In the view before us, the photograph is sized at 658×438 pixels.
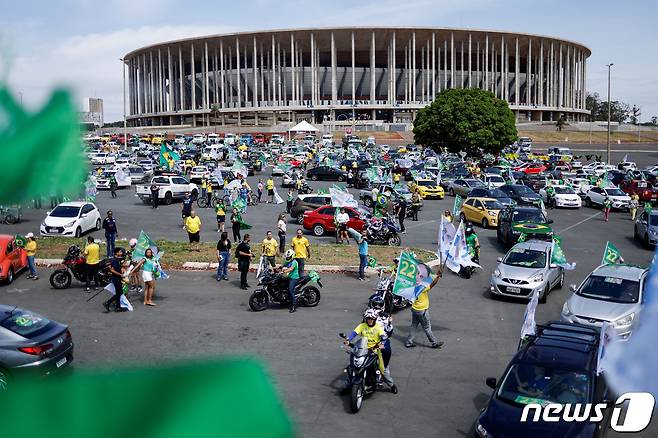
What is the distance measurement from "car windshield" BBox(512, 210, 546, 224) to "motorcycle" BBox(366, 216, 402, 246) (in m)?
4.72

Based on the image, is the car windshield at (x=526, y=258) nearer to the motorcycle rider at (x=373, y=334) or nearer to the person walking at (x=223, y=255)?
the person walking at (x=223, y=255)

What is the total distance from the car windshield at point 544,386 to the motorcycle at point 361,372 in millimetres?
2064

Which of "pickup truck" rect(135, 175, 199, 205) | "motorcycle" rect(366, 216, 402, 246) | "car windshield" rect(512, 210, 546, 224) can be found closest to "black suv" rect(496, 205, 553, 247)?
"car windshield" rect(512, 210, 546, 224)

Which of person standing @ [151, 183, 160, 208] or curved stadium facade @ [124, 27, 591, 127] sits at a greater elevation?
curved stadium facade @ [124, 27, 591, 127]

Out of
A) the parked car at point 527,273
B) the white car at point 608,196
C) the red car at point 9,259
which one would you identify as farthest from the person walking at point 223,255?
the white car at point 608,196

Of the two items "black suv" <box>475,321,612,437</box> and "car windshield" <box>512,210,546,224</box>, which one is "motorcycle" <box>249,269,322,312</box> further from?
"car windshield" <box>512,210,546,224</box>

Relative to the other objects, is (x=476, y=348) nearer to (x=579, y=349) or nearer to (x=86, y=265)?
(x=579, y=349)

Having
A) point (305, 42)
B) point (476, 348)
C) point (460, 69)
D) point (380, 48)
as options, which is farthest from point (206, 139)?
point (476, 348)

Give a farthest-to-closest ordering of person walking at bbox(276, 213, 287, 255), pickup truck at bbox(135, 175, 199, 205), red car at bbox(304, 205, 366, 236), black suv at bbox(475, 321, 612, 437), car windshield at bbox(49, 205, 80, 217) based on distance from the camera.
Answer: pickup truck at bbox(135, 175, 199, 205)
red car at bbox(304, 205, 366, 236)
car windshield at bbox(49, 205, 80, 217)
person walking at bbox(276, 213, 287, 255)
black suv at bbox(475, 321, 612, 437)

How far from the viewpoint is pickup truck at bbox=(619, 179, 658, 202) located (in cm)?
4019

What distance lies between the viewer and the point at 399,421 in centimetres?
964

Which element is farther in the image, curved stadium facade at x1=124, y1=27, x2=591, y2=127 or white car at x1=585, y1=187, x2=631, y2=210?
curved stadium facade at x1=124, y1=27, x2=591, y2=127

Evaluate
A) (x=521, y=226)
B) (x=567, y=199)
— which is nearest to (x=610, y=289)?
(x=521, y=226)

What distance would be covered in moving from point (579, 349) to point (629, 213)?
3044 centimetres
